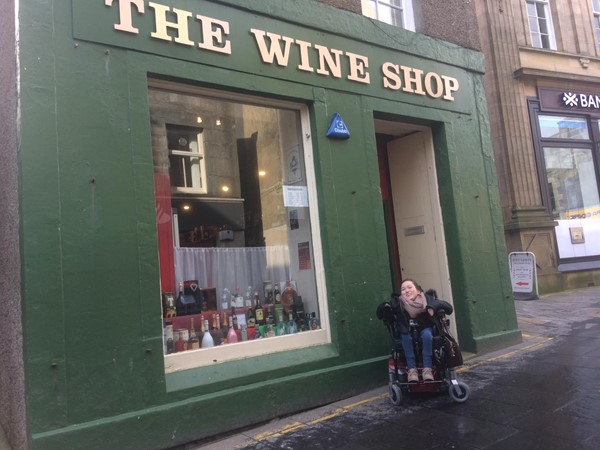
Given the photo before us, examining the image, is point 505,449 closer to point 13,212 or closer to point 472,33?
point 13,212

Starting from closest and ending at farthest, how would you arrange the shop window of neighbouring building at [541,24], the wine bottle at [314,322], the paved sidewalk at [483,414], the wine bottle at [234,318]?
the paved sidewalk at [483,414] → the wine bottle at [234,318] → the wine bottle at [314,322] → the shop window of neighbouring building at [541,24]

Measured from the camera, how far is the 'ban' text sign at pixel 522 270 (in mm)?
10930

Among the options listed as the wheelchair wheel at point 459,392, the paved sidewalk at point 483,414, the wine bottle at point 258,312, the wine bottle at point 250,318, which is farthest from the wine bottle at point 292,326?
the wheelchair wheel at point 459,392

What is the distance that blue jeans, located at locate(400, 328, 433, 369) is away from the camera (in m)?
4.91

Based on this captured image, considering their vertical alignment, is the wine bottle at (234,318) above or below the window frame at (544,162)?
below

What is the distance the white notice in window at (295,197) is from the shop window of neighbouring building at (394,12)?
9.88 feet

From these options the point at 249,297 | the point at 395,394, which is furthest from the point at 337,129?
the point at 395,394

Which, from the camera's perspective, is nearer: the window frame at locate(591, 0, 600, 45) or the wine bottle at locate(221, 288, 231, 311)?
the wine bottle at locate(221, 288, 231, 311)

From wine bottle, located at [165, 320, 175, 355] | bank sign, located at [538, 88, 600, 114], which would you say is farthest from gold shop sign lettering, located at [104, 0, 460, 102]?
bank sign, located at [538, 88, 600, 114]

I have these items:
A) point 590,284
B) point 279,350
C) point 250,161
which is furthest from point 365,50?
point 590,284

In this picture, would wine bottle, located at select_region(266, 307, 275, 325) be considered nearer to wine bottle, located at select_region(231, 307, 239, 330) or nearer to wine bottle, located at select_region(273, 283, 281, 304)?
wine bottle, located at select_region(273, 283, 281, 304)

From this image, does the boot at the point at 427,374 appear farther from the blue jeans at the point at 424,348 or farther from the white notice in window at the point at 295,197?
the white notice in window at the point at 295,197

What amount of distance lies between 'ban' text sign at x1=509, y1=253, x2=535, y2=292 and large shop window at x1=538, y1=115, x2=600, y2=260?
214 cm

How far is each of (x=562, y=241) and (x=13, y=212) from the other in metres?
12.8
